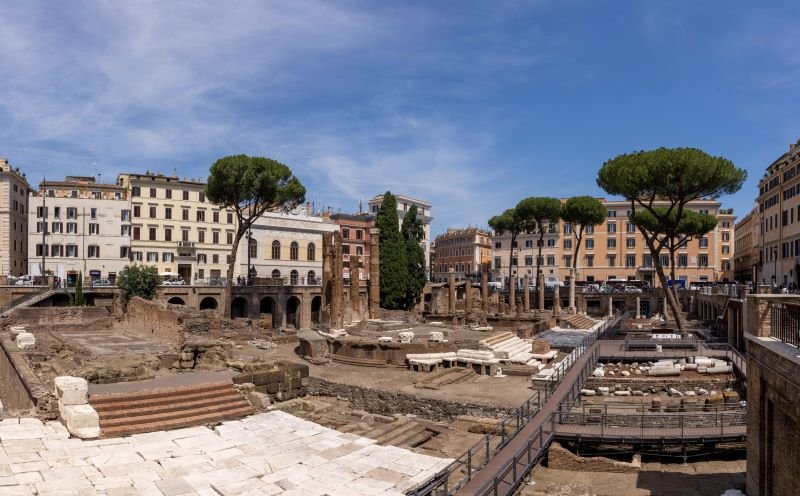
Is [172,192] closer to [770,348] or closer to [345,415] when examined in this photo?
[345,415]

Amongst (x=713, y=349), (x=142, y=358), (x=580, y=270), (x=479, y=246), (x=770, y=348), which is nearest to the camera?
(x=770, y=348)

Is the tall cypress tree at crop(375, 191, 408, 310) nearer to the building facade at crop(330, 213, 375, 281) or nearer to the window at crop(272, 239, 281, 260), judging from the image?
the window at crop(272, 239, 281, 260)

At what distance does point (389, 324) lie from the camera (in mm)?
44125

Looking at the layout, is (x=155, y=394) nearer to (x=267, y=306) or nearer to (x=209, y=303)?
(x=209, y=303)

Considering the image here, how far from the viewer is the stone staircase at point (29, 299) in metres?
46.5

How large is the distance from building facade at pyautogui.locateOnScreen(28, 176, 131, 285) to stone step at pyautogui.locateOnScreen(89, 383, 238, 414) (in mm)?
46459

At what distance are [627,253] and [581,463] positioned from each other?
76126 mm

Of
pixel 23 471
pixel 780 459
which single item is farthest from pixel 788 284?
pixel 23 471

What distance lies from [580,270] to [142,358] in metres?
72.4

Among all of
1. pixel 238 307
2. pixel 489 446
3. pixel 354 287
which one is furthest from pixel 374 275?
pixel 489 446

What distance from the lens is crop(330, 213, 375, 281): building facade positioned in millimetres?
81438

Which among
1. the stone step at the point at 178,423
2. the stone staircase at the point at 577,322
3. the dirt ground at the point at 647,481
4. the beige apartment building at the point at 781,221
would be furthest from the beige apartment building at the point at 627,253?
the stone step at the point at 178,423

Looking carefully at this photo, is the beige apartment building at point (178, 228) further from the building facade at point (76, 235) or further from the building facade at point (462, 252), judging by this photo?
the building facade at point (462, 252)

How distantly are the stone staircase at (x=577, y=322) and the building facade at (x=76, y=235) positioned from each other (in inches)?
1753
